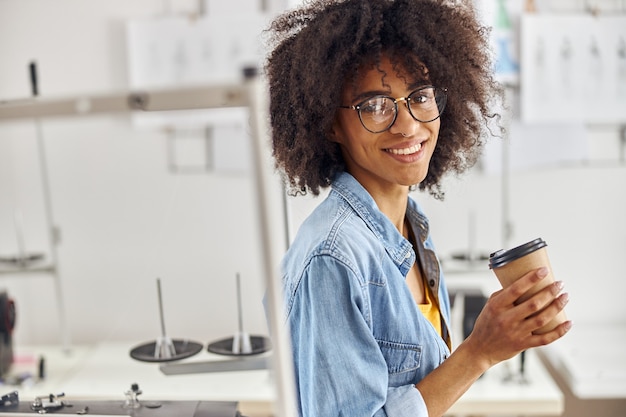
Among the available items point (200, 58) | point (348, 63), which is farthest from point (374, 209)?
point (200, 58)

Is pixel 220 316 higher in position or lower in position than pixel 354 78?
lower

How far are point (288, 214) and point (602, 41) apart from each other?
1860 mm

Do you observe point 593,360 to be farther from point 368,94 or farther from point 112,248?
point 112,248

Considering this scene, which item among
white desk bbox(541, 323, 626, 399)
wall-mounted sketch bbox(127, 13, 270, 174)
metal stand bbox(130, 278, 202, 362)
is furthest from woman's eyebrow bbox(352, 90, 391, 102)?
wall-mounted sketch bbox(127, 13, 270, 174)

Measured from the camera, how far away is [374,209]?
100cm

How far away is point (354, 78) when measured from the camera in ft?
3.26

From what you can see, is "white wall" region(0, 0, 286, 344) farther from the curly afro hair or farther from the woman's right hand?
the woman's right hand

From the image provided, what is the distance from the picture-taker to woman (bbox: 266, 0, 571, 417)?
2.82ft

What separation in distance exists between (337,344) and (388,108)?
0.34m

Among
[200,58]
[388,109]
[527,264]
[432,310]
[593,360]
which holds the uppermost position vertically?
[200,58]

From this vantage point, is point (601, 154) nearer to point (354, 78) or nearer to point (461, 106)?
point (461, 106)

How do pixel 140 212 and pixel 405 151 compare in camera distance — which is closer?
pixel 140 212

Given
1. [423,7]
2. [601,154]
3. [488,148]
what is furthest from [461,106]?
[601,154]

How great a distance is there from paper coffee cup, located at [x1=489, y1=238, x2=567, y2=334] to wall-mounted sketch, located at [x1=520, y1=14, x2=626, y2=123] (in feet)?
5.83
